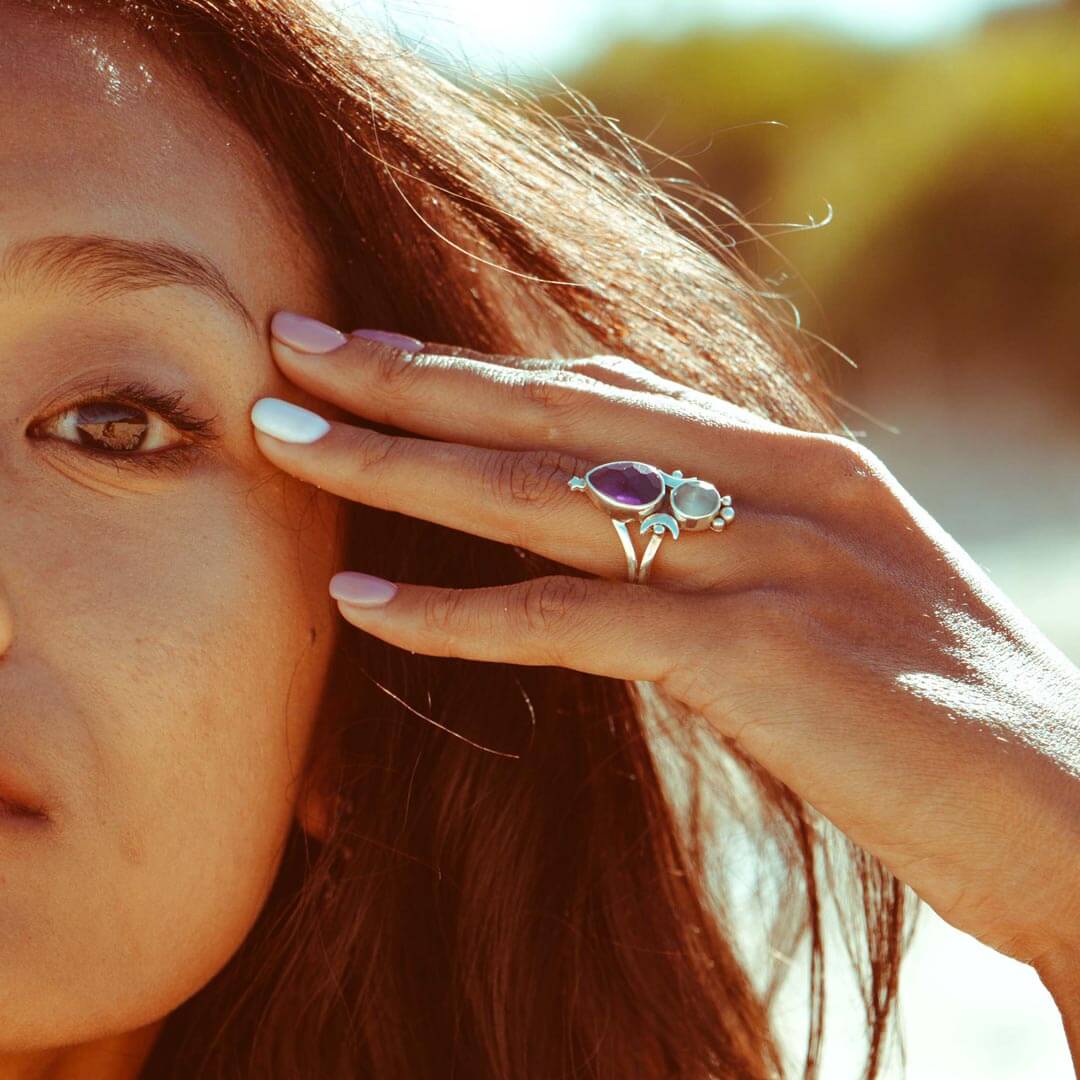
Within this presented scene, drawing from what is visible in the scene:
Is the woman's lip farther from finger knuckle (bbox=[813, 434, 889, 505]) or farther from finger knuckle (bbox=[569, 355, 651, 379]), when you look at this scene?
finger knuckle (bbox=[813, 434, 889, 505])

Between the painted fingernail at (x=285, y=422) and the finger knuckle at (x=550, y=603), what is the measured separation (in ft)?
1.16

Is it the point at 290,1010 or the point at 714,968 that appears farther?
the point at 714,968

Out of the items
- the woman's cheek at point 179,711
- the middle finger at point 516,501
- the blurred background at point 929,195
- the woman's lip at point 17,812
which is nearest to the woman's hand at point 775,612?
the middle finger at point 516,501

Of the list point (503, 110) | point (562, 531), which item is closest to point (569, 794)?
point (562, 531)

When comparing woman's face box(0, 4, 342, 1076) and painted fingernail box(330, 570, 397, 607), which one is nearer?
woman's face box(0, 4, 342, 1076)

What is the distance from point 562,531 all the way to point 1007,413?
10.9m

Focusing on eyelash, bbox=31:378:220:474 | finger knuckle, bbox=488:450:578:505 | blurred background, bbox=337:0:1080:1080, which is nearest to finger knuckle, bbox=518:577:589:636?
finger knuckle, bbox=488:450:578:505

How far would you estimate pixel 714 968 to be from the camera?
7.84 feet

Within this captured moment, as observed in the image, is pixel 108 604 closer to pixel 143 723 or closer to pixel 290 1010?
pixel 143 723

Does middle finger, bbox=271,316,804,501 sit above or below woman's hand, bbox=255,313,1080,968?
above

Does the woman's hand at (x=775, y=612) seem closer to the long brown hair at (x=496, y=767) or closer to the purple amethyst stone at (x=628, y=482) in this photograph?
the purple amethyst stone at (x=628, y=482)

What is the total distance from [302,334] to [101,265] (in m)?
0.29

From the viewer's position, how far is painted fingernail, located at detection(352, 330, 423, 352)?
73.8 inches

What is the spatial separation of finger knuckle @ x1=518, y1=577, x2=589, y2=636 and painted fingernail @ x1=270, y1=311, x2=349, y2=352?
440mm
